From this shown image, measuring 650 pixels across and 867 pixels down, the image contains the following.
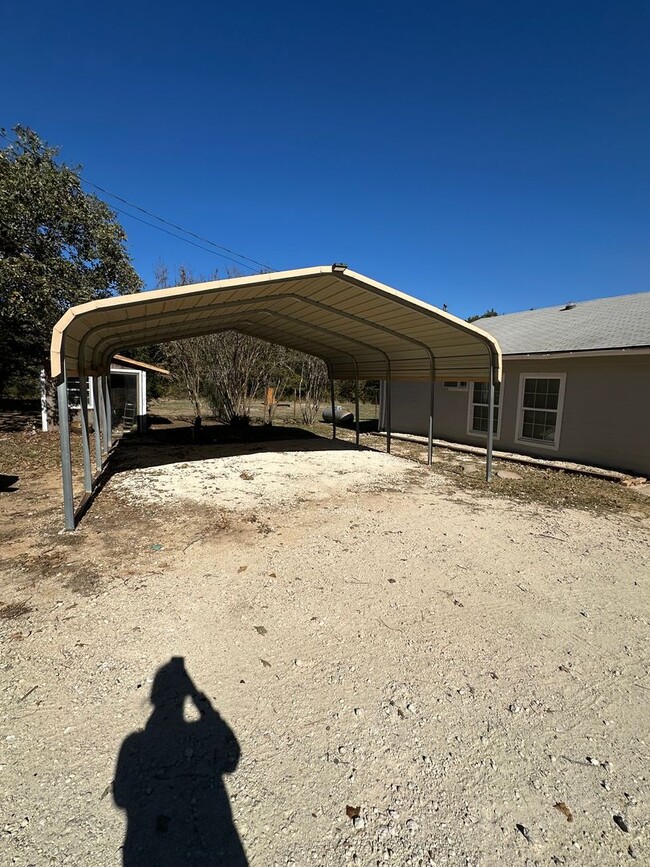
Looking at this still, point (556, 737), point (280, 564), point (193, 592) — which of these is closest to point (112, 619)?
point (193, 592)

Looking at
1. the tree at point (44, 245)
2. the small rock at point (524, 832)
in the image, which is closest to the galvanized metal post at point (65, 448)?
the small rock at point (524, 832)

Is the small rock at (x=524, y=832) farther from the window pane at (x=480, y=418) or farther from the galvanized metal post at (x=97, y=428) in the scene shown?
the window pane at (x=480, y=418)

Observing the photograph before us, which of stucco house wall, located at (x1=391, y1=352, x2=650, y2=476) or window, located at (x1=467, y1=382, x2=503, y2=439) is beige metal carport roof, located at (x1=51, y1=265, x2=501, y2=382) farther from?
window, located at (x1=467, y1=382, x2=503, y2=439)

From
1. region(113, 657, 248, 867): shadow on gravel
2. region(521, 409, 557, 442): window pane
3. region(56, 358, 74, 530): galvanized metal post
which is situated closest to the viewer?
region(113, 657, 248, 867): shadow on gravel

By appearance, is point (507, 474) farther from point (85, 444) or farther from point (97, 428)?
point (97, 428)

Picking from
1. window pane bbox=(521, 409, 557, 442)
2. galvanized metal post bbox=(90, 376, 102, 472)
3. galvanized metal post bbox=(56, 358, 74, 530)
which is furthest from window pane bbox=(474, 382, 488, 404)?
galvanized metal post bbox=(56, 358, 74, 530)

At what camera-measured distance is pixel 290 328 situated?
31.6 ft

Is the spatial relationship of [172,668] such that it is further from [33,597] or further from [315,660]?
[33,597]

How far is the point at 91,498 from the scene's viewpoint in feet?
19.4

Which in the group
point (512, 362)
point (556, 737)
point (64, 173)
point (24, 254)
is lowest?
point (556, 737)

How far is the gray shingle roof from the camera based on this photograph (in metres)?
8.39

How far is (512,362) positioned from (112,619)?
9.77 meters

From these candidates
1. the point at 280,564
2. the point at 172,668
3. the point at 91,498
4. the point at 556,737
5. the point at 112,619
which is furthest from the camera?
the point at 91,498

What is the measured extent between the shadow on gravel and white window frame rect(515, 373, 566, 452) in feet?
30.4
